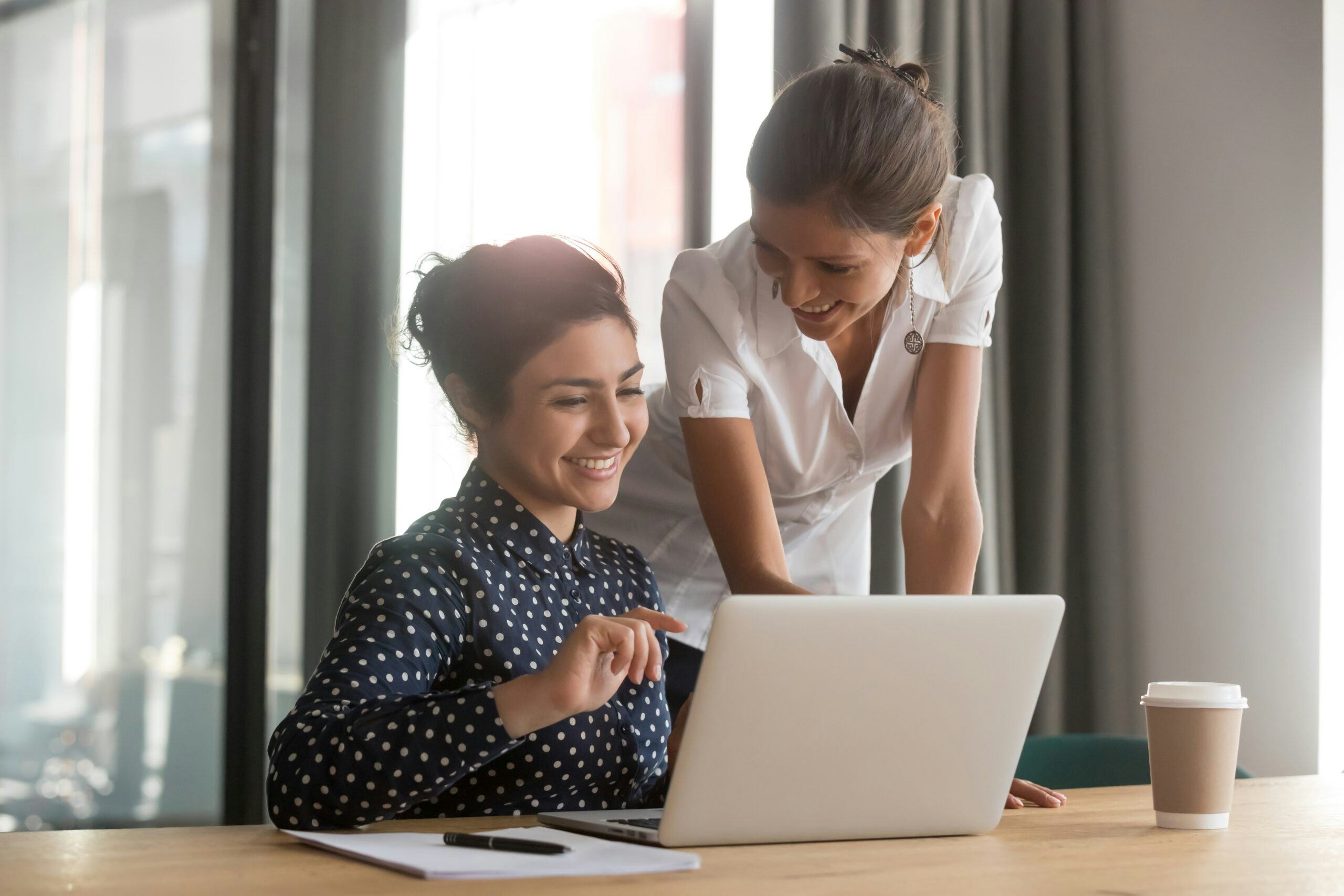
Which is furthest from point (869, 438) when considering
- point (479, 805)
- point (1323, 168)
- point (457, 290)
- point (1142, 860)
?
point (1323, 168)

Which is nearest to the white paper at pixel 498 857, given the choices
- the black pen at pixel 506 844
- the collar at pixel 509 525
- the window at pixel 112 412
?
the black pen at pixel 506 844

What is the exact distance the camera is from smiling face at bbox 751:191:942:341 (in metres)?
1.33

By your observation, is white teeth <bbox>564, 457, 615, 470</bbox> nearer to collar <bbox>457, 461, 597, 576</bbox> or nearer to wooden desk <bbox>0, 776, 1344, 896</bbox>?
collar <bbox>457, 461, 597, 576</bbox>

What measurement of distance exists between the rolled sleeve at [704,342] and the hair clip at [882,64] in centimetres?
29

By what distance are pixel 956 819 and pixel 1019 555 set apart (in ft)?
6.34

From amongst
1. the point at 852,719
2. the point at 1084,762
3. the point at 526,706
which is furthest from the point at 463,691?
the point at 1084,762

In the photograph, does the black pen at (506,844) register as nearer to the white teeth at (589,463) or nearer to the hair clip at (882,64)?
the white teeth at (589,463)

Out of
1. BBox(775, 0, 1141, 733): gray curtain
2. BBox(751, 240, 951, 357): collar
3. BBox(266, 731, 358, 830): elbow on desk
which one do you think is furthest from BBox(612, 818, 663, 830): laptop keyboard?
BBox(775, 0, 1141, 733): gray curtain

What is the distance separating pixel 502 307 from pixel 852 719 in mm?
636

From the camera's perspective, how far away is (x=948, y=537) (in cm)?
160

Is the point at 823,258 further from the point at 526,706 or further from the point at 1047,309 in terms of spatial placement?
the point at 1047,309

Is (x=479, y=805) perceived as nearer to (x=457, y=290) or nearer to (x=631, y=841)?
(x=631, y=841)

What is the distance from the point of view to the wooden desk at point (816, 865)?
30.3 inches

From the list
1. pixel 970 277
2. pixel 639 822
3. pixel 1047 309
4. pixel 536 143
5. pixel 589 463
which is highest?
pixel 536 143
